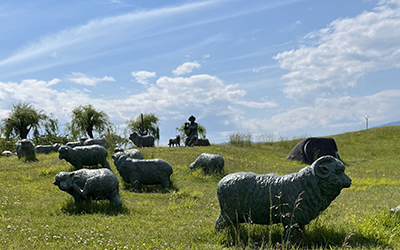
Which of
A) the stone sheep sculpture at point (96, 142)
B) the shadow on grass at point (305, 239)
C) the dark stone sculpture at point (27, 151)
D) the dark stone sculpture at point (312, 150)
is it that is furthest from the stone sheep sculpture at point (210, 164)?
the dark stone sculpture at point (312, 150)

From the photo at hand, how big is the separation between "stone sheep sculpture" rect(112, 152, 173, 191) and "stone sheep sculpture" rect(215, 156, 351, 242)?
602 cm

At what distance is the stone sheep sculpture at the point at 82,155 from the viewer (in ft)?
43.9

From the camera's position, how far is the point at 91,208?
806cm

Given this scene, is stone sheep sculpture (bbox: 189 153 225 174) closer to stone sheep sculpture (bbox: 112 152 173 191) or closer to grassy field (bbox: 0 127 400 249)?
grassy field (bbox: 0 127 400 249)

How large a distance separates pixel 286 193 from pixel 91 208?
4.73 m

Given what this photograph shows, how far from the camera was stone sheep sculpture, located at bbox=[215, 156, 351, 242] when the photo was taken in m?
5.52

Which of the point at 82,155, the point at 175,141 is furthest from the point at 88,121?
the point at 82,155

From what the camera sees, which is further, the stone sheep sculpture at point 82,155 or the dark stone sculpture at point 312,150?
the dark stone sculpture at point 312,150

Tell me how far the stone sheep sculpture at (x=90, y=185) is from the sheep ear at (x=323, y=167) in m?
4.89

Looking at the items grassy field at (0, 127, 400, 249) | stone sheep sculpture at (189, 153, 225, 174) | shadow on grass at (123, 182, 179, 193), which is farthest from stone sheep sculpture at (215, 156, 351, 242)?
stone sheep sculpture at (189, 153, 225, 174)

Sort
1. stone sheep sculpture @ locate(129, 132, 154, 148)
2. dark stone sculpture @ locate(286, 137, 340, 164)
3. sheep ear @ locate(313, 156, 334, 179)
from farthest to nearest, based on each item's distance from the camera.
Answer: stone sheep sculpture @ locate(129, 132, 154, 148) < dark stone sculpture @ locate(286, 137, 340, 164) < sheep ear @ locate(313, 156, 334, 179)

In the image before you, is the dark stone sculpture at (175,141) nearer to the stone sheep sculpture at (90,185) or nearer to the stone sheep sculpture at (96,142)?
the stone sheep sculpture at (96,142)

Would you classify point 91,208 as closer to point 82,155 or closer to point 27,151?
point 82,155

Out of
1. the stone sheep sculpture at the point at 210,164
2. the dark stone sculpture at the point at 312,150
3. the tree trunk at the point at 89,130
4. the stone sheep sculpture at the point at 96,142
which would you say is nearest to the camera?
the stone sheep sculpture at the point at 210,164
